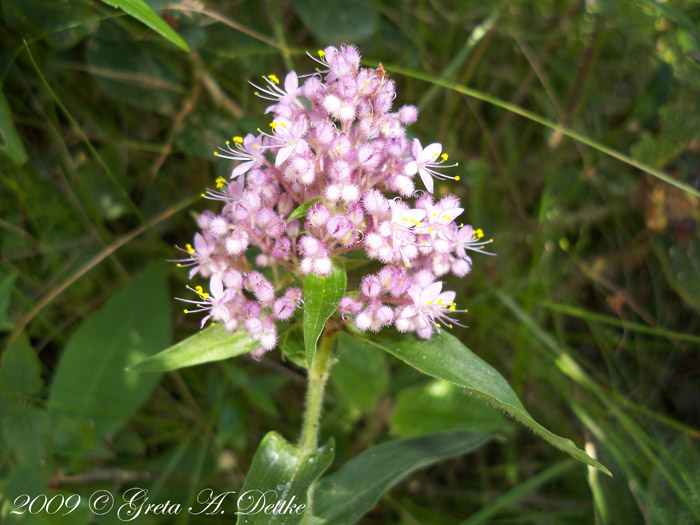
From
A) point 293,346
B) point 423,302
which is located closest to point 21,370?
point 293,346

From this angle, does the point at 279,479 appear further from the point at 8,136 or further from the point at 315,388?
the point at 8,136

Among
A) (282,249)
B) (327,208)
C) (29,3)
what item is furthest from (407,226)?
(29,3)

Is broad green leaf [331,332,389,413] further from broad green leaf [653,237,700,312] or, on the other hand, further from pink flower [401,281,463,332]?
broad green leaf [653,237,700,312]

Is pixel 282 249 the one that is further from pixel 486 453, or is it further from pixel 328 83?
pixel 486 453

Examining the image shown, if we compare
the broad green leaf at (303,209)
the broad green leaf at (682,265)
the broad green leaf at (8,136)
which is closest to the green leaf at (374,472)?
the broad green leaf at (303,209)

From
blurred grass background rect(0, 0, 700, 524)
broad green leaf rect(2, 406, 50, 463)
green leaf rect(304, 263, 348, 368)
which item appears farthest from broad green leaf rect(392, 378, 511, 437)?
broad green leaf rect(2, 406, 50, 463)

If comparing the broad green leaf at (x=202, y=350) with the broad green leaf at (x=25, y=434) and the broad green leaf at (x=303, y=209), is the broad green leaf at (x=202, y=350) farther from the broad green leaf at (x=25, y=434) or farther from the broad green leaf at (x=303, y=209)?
the broad green leaf at (x=25, y=434)
